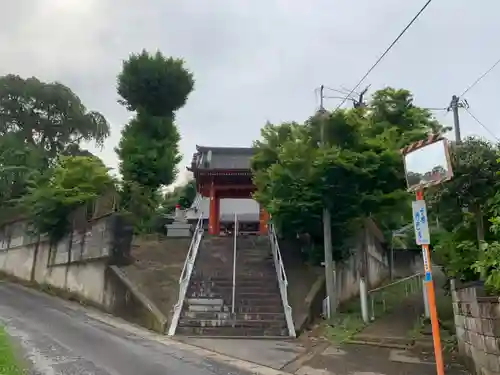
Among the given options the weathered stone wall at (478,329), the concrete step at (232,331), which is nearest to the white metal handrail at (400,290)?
the concrete step at (232,331)

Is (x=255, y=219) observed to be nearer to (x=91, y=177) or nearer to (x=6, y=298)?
(x=91, y=177)

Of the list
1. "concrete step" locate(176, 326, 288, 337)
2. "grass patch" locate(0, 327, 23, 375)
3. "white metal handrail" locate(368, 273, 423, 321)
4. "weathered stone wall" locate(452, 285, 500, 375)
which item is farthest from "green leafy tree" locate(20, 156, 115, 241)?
"weathered stone wall" locate(452, 285, 500, 375)

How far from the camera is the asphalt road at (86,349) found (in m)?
6.62

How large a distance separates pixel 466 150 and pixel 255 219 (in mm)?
19550

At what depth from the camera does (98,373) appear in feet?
20.5

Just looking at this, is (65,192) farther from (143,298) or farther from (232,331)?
(232,331)

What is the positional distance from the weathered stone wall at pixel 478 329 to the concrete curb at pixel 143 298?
6.37m

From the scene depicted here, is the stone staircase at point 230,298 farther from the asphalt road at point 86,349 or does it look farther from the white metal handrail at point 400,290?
the white metal handrail at point 400,290

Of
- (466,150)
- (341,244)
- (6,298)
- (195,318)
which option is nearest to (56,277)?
(6,298)

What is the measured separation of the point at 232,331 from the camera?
10.3m

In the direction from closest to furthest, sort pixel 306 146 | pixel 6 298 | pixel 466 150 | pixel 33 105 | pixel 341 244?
1. pixel 466 150
2. pixel 306 146
3. pixel 341 244
4. pixel 6 298
5. pixel 33 105

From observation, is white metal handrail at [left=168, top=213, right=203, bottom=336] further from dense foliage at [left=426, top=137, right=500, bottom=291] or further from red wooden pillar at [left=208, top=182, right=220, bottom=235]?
dense foliage at [left=426, top=137, right=500, bottom=291]

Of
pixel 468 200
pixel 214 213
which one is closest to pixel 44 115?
pixel 214 213

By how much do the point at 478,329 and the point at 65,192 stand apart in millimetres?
14183
